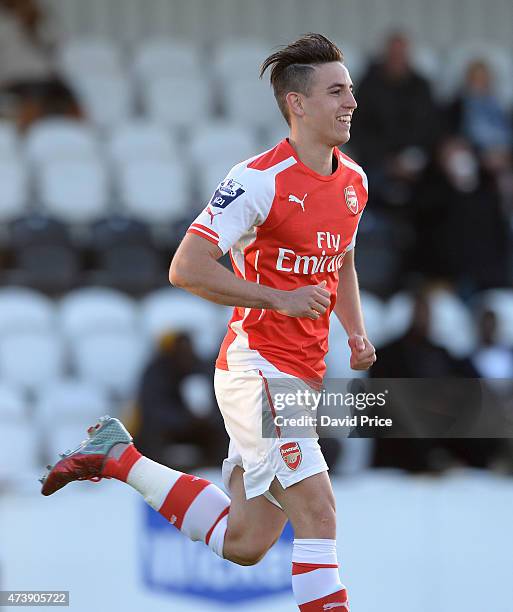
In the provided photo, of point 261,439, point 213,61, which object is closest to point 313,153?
point 261,439

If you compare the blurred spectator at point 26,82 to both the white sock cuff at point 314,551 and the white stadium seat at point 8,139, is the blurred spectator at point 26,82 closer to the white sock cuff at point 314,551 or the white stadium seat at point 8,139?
the white stadium seat at point 8,139

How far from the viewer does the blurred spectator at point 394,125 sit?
9.16 meters

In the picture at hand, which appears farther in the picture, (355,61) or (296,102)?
(355,61)

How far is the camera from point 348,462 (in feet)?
24.5

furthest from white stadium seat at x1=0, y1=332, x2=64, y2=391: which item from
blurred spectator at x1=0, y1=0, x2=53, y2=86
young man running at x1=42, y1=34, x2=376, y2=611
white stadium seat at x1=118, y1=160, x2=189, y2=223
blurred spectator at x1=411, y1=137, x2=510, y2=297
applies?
young man running at x1=42, y1=34, x2=376, y2=611

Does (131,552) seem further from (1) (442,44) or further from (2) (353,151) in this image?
(1) (442,44)

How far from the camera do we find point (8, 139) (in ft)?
30.7

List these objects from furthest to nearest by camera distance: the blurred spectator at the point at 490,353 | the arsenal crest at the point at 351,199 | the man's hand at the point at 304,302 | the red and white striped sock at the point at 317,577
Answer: the blurred spectator at the point at 490,353 < the arsenal crest at the point at 351,199 < the red and white striped sock at the point at 317,577 < the man's hand at the point at 304,302

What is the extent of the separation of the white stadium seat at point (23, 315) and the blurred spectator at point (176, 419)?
1086 mm

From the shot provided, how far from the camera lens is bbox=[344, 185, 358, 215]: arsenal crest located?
16.2ft

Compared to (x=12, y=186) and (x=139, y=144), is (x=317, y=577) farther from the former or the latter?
(x=139, y=144)

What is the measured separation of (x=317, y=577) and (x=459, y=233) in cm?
446

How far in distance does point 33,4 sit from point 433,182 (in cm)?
341

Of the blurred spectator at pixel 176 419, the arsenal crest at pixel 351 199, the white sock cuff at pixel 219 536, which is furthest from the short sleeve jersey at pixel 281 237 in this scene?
the blurred spectator at pixel 176 419
